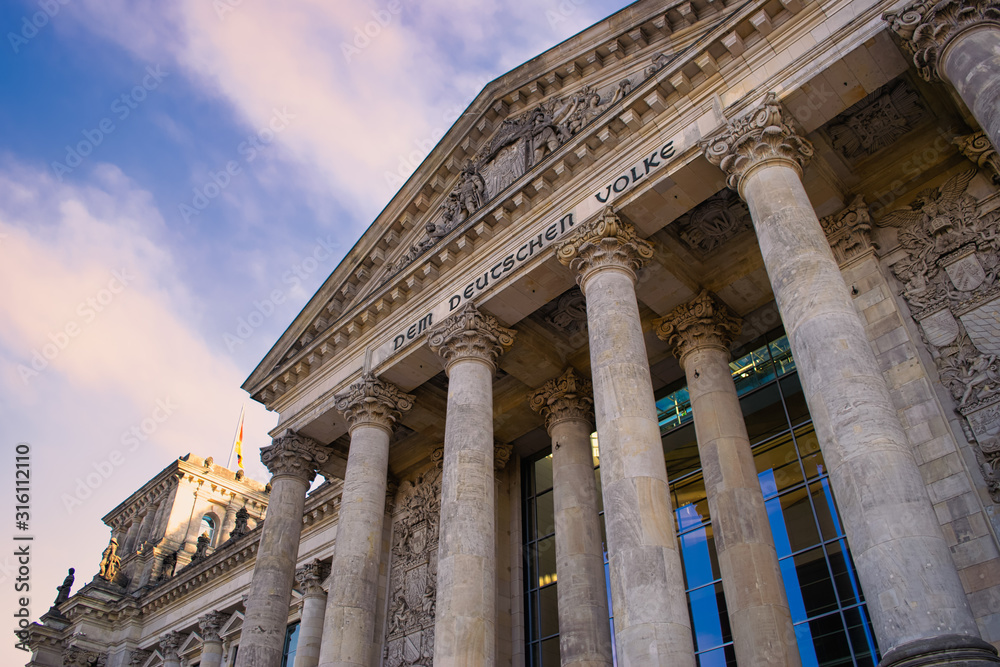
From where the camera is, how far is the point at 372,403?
18.2 meters

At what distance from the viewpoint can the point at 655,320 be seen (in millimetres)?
16656

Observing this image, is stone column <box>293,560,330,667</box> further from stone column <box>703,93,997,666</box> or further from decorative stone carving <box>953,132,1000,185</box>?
decorative stone carving <box>953,132,1000,185</box>

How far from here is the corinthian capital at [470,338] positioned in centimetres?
1612

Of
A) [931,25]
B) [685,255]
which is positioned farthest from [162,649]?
[931,25]

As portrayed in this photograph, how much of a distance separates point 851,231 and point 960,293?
7.39 ft

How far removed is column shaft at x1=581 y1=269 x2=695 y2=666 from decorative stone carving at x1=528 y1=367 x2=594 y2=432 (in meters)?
4.53

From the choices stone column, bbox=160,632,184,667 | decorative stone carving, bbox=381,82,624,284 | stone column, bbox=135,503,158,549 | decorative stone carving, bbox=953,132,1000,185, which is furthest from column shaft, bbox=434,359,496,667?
stone column, bbox=135,503,158,549

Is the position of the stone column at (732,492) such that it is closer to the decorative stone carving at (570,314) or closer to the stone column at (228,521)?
the decorative stone carving at (570,314)

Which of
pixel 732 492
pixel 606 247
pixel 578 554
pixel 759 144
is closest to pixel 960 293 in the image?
pixel 759 144

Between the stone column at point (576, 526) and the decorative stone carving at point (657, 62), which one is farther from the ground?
the decorative stone carving at point (657, 62)

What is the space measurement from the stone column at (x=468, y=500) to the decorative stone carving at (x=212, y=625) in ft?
62.6

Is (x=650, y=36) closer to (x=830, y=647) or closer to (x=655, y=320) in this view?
(x=655, y=320)

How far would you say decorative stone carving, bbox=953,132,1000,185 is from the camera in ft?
41.8

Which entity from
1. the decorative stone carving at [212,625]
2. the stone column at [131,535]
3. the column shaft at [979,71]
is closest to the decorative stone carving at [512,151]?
the column shaft at [979,71]
